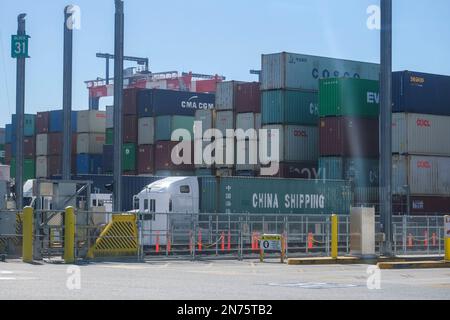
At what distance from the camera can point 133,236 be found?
2802 cm

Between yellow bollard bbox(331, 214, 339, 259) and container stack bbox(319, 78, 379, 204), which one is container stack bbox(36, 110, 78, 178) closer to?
container stack bbox(319, 78, 379, 204)

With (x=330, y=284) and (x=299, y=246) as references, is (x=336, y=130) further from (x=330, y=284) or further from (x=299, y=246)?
(x=330, y=284)

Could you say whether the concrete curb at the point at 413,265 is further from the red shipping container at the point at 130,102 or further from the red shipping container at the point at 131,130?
the red shipping container at the point at 130,102

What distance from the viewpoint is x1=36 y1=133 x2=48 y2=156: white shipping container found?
221 feet

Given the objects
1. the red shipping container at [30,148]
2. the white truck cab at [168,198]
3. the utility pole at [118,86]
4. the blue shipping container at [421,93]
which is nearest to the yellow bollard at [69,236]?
the utility pole at [118,86]

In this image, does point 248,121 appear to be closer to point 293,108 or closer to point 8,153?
point 293,108

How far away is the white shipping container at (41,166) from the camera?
66812mm

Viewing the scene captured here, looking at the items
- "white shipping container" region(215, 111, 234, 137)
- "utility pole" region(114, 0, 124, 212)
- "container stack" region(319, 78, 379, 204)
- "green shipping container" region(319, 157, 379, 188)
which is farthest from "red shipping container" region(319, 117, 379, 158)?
"utility pole" region(114, 0, 124, 212)

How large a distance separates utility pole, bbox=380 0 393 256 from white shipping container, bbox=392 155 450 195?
10.4 m

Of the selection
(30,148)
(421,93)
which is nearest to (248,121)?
(421,93)

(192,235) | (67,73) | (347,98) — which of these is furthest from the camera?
(347,98)

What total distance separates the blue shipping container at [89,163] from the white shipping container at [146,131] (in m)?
8.28

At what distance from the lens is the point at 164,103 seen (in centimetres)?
5788

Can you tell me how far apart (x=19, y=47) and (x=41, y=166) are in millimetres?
32535
